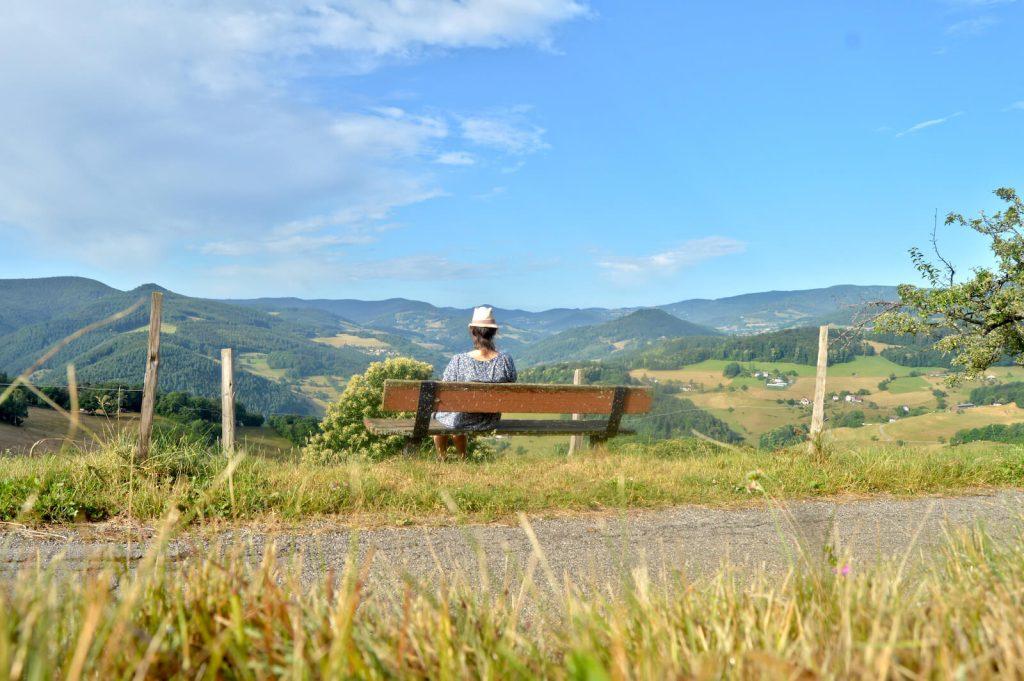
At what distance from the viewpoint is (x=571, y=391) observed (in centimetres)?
843

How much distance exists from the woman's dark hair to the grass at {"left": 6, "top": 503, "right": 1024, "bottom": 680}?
23.5ft

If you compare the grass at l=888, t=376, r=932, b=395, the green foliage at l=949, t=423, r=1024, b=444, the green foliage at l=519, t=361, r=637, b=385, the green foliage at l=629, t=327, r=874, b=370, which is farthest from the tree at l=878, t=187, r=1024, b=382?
the green foliage at l=629, t=327, r=874, b=370

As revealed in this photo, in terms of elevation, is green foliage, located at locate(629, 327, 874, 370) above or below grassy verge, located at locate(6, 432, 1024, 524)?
above

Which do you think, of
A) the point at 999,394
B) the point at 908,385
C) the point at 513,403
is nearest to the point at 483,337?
the point at 513,403

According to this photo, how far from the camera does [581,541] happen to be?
4.75m

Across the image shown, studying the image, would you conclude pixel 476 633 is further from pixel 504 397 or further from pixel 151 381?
pixel 504 397

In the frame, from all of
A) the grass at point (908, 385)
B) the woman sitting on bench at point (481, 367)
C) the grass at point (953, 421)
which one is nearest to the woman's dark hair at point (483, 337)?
the woman sitting on bench at point (481, 367)

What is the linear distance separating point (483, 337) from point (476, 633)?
751cm

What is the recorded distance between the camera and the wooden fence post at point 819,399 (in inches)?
301

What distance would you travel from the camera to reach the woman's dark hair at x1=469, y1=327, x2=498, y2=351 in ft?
29.7

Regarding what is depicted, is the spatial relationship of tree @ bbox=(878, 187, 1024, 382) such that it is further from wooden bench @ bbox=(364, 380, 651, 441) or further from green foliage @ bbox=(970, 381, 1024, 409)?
green foliage @ bbox=(970, 381, 1024, 409)

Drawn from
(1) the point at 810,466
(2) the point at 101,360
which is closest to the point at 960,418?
(1) the point at 810,466

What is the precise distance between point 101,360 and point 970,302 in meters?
163

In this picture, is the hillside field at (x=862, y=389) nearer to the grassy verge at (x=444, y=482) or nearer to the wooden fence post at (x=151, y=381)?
the grassy verge at (x=444, y=482)
